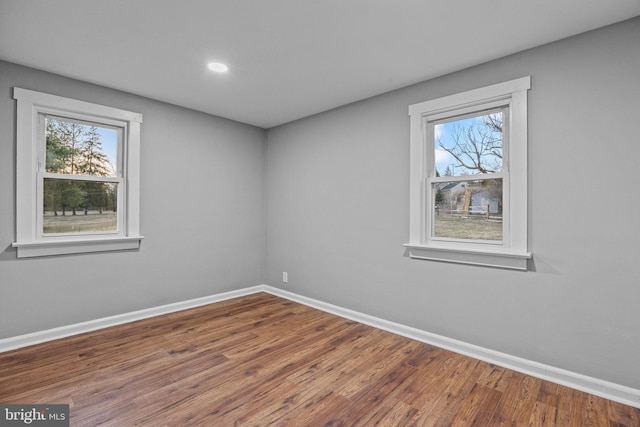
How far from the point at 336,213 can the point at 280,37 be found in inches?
80.5

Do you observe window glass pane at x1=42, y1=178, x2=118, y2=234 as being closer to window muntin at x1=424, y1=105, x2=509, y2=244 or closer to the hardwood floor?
the hardwood floor

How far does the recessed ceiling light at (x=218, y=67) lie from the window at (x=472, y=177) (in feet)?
5.86

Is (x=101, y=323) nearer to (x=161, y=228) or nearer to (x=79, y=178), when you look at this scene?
(x=161, y=228)

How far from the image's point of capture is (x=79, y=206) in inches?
125

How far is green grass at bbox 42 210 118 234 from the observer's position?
3008 mm

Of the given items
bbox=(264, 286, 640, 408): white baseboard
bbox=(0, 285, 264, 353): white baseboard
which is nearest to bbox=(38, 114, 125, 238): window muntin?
bbox=(0, 285, 264, 353): white baseboard

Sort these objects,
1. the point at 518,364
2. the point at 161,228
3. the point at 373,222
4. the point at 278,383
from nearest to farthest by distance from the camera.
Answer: the point at 278,383 → the point at 518,364 → the point at 373,222 → the point at 161,228

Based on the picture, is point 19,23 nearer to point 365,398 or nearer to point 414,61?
point 414,61

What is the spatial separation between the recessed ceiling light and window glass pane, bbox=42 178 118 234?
170 cm

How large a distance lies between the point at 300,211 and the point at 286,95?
151 centimetres

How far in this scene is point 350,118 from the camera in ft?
12.0

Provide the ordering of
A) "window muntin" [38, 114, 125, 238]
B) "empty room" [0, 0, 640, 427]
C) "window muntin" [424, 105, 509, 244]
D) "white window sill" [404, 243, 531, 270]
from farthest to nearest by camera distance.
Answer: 1. "window muntin" [38, 114, 125, 238]
2. "window muntin" [424, 105, 509, 244]
3. "white window sill" [404, 243, 531, 270]
4. "empty room" [0, 0, 640, 427]

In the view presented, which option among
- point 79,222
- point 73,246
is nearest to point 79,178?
point 79,222

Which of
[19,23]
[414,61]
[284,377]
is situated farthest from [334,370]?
[19,23]
